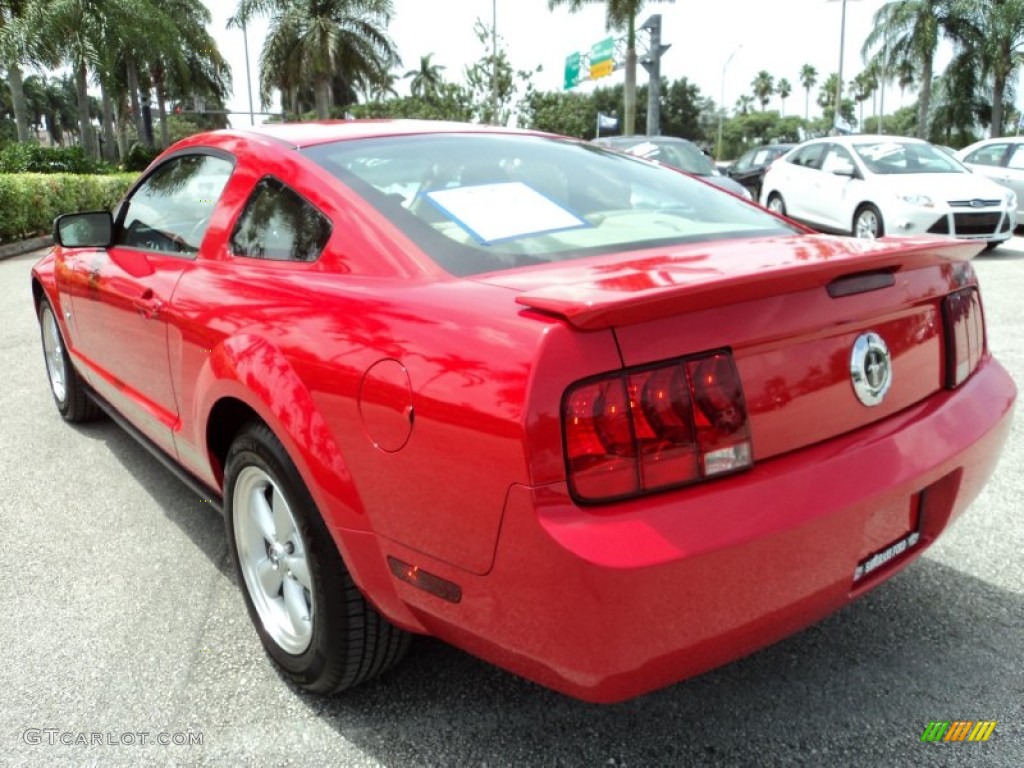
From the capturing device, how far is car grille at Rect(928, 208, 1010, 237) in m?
9.70

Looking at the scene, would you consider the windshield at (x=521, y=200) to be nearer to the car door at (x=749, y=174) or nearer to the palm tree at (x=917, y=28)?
the car door at (x=749, y=174)

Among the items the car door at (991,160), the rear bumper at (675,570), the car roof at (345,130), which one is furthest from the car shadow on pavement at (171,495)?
the car door at (991,160)

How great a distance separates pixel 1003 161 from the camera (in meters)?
13.1

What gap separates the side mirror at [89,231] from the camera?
3531 mm

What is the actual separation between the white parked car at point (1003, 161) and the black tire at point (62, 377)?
39.9 ft

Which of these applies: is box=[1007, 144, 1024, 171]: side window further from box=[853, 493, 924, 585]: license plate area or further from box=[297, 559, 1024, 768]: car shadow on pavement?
box=[853, 493, 924, 585]: license plate area

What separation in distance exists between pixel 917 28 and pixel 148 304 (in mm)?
38667

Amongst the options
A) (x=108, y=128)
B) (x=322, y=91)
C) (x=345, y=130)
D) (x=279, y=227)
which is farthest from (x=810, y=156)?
(x=108, y=128)

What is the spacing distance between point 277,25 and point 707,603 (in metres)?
39.0

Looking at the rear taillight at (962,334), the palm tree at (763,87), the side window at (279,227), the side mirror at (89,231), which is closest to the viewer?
the rear taillight at (962,334)

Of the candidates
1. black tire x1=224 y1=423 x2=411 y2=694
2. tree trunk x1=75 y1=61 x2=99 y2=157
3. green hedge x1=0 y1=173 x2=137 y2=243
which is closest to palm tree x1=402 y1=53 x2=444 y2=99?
tree trunk x1=75 y1=61 x2=99 y2=157

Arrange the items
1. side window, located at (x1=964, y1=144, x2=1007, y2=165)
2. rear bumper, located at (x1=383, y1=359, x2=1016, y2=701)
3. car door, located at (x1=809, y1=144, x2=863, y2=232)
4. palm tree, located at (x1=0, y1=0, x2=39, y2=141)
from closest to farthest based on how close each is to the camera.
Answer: rear bumper, located at (x1=383, y1=359, x2=1016, y2=701) < car door, located at (x1=809, y1=144, x2=863, y2=232) < side window, located at (x1=964, y1=144, x2=1007, y2=165) < palm tree, located at (x1=0, y1=0, x2=39, y2=141)

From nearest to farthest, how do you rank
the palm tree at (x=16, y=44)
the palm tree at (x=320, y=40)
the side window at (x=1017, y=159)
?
the side window at (x=1017, y=159), the palm tree at (x=16, y=44), the palm tree at (x=320, y=40)

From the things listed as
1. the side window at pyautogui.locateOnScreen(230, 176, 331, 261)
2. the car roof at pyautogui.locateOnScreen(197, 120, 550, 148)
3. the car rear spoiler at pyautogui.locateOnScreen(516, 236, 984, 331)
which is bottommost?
the car rear spoiler at pyautogui.locateOnScreen(516, 236, 984, 331)
